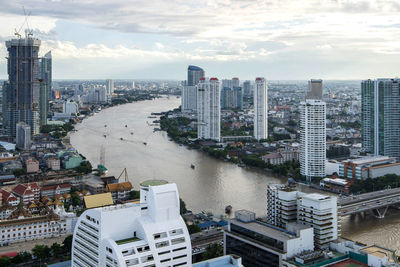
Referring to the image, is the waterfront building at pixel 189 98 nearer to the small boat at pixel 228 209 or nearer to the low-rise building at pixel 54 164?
the low-rise building at pixel 54 164

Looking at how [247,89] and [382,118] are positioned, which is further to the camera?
[247,89]

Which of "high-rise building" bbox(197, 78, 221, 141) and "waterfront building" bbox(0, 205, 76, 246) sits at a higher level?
"high-rise building" bbox(197, 78, 221, 141)

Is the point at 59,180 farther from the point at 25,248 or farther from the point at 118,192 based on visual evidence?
the point at 25,248

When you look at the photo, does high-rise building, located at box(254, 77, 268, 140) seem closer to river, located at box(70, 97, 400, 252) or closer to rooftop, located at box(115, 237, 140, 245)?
river, located at box(70, 97, 400, 252)

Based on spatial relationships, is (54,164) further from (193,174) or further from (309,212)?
(309,212)

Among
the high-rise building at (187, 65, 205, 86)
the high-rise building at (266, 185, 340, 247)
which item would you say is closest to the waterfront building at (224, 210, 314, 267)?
the high-rise building at (266, 185, 340, 247)

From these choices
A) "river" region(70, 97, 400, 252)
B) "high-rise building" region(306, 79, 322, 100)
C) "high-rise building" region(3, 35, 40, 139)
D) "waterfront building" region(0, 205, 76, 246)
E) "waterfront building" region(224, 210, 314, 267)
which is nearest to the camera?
"waterfront building" region(224, 210, 314, 267)

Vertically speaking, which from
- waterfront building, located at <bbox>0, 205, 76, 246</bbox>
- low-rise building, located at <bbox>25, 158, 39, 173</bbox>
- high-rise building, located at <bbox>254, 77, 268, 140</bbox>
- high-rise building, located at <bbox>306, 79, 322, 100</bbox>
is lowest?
waterfront building, located at <bbox>0, 205, 76, 246</bbox>

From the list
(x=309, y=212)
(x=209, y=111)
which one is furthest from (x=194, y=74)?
(x=309, y=212)
